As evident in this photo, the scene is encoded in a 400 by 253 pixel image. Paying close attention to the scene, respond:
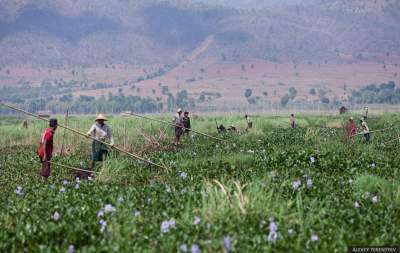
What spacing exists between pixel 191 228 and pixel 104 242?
1171 millimetres

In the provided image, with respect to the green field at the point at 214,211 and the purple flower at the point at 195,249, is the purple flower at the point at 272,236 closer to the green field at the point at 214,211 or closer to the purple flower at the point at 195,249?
the green field at the point at 214,211

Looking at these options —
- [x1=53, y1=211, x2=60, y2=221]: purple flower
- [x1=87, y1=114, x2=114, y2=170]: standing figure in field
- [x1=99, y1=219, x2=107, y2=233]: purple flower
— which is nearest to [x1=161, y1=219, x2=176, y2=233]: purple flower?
[x1=99, y1=219, x2=107, y2=233]: purple flower

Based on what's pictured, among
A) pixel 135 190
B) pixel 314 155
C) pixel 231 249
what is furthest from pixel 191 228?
pixel 314 155

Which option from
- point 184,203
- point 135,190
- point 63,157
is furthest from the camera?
point 63,157

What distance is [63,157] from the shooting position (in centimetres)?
1978

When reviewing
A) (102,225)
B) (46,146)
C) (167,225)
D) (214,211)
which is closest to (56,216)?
(102,225)

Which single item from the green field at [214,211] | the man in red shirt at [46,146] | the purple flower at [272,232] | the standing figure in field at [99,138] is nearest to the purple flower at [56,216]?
the green field at [214,211]

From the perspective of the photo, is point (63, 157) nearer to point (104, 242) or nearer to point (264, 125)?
point (104, 242)

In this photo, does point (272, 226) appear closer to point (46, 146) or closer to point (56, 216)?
point (56, 216)

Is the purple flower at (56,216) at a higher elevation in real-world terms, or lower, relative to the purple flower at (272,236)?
lower

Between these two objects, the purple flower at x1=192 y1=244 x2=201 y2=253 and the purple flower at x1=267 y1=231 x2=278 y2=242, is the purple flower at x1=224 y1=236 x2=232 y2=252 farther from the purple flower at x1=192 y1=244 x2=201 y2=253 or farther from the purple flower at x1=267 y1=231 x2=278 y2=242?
the purple flower at x1=267 y1=231 x2=278 y2=242

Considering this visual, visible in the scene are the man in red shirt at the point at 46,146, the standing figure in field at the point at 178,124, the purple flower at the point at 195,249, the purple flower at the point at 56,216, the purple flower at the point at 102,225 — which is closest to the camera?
the purple flower at the point at 195,249

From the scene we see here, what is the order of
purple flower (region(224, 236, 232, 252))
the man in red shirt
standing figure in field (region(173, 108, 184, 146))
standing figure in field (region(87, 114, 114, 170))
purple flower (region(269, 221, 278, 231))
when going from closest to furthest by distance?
purple flower (region(224, 236, 232, 252))
purple flower (region(269, 221, 278, 231))
the man in red shirt
standing figure in field (region(87, 114, 114, 170))
standing figure in field (region(173, 108, 184, 146))

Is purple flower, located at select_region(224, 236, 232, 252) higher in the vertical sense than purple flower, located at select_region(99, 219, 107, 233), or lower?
higher
